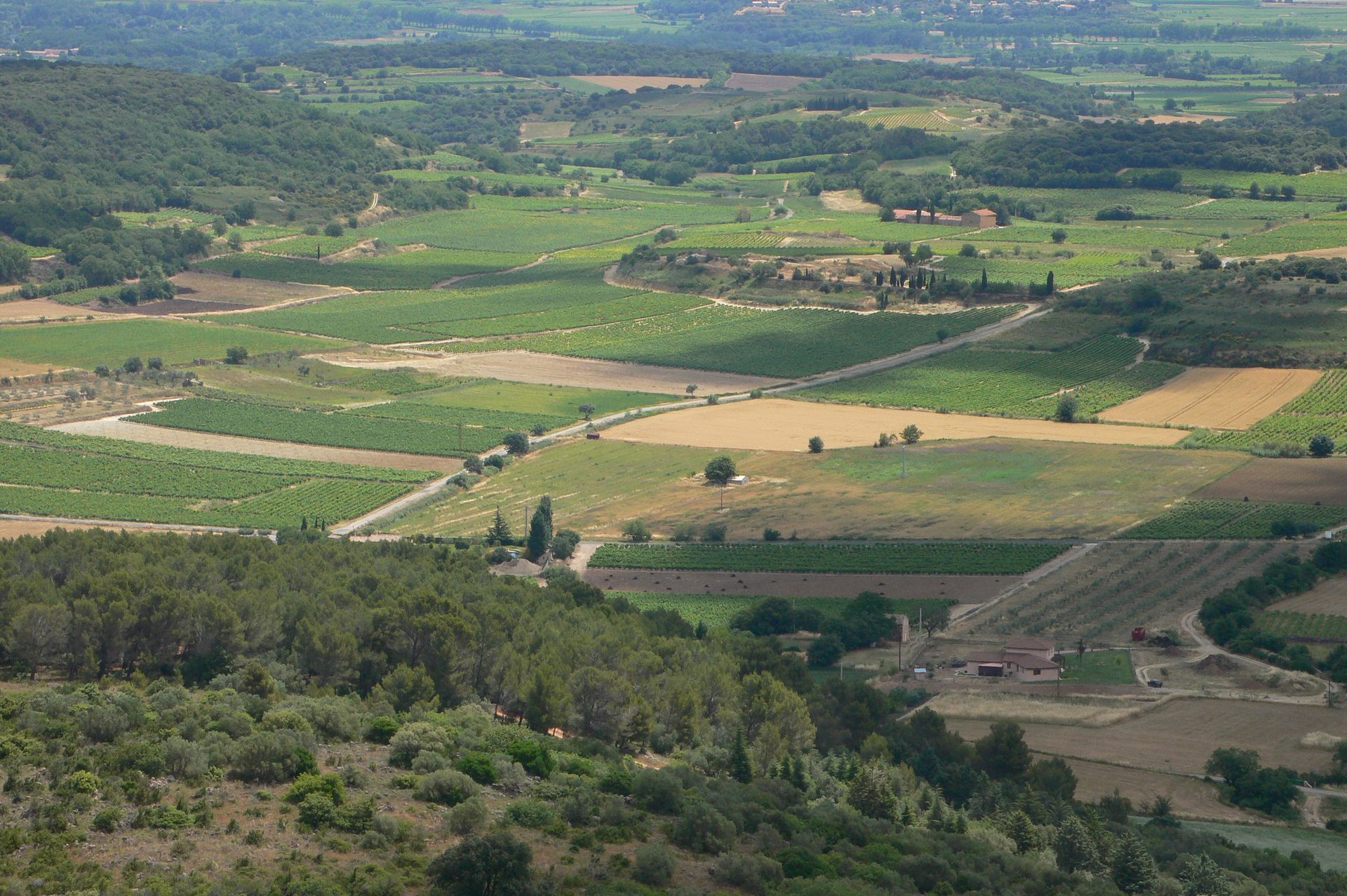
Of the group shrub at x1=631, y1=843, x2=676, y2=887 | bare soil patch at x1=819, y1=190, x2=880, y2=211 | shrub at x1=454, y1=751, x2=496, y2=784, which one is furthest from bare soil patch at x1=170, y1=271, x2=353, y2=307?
shrub at x1=631, y1=843, x2=676, y2=887

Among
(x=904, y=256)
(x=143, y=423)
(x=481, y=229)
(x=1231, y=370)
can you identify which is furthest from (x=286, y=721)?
(x=481, y=229)

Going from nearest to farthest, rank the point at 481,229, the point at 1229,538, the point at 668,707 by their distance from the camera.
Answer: the point at 668,707 → the point at 1229,538 → the point at 481,229

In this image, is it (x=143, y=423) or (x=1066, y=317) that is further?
(x=1066, y=317)

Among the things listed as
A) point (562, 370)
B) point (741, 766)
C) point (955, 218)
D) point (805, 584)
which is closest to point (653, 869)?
point (741, 766)

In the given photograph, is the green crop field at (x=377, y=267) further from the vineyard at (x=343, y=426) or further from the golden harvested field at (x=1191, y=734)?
the golden harvested field at (x=1191, y=734)

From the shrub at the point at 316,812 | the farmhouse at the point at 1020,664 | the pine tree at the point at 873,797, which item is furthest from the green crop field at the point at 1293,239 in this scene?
the shrub at the point at 316,812

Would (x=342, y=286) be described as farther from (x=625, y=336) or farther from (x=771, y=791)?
(x=771, y=791)
